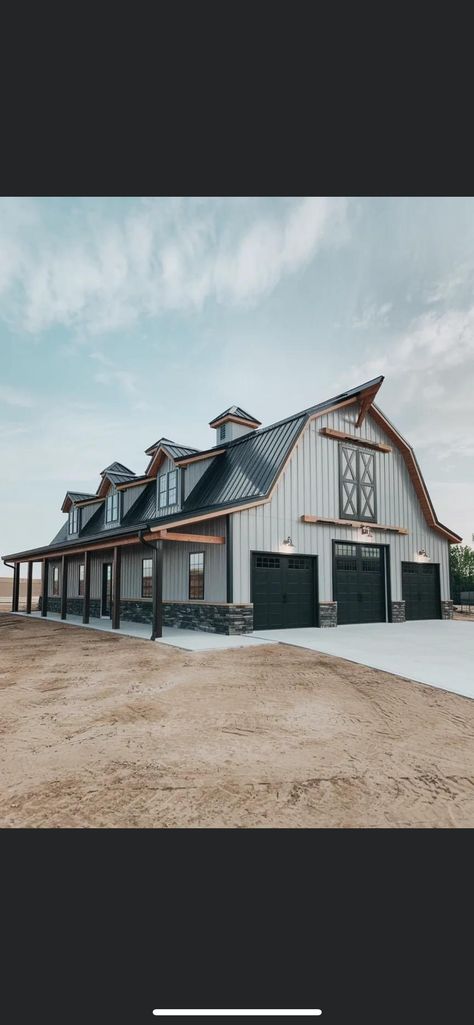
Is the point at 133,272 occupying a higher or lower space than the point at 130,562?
higher

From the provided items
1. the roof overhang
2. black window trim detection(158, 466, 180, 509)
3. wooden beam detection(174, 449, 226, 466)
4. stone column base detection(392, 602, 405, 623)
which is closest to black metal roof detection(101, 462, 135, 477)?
black window trim detection(158, 466, 180, 509)

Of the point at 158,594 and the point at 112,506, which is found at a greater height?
the point at 112,506

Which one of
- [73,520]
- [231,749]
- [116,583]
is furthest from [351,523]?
[73,520]

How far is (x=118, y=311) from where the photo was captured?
3191 centimetres

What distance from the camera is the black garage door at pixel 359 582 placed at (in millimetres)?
17297

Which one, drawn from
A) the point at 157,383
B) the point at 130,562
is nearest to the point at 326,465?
the point at 130,562

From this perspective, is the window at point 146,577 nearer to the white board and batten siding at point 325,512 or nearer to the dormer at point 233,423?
the white board and batten siding at point 325,512

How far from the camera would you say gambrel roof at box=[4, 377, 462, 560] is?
14781 mm

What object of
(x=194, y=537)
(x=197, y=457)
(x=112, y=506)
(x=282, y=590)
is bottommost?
(x=282, y=590)

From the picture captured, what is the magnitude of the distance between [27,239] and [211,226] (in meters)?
7.15

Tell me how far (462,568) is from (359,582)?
1576 cm

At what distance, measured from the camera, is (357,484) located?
58.9ft
